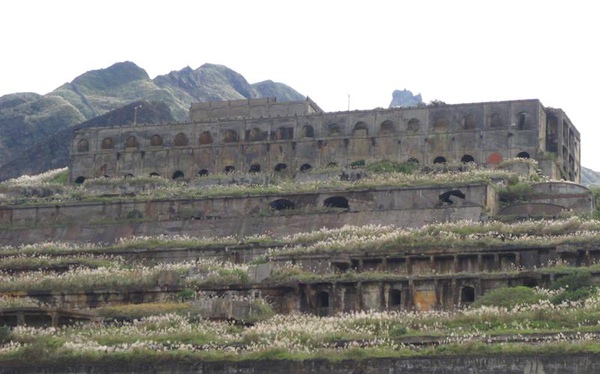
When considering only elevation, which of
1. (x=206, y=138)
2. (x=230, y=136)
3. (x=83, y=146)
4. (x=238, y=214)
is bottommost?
(x=238, y=214)

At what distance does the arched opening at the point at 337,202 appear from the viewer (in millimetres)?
77188

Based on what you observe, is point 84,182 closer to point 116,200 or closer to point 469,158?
point 116,200

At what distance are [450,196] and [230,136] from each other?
24348mm

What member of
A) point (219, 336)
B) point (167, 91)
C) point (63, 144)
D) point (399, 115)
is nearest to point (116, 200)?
point (399, 115)

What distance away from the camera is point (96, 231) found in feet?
255

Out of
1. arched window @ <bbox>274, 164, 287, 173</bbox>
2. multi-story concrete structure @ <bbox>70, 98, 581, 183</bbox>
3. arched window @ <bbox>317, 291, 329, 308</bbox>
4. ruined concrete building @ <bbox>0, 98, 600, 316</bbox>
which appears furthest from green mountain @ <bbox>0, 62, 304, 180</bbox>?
arched window @ <bbox>317, 291, 329, 308</bbox>

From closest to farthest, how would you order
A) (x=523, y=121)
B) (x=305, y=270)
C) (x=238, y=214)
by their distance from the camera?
(x=305, y=270) < (x=238, y=214) < (x=523, y=121)

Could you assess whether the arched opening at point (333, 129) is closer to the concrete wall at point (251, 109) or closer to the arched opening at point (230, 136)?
the concrete wall at point (251, 109)

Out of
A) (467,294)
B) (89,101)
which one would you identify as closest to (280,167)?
(467,294)

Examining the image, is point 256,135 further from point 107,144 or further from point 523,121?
point 523,121

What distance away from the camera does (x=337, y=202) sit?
7775cm

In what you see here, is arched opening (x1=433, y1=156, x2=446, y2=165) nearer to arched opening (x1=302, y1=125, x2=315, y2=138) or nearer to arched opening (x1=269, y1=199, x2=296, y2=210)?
arched opening (x1=302, y1=125, x2=315, y2=138)

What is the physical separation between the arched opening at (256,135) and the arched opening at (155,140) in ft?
21.2

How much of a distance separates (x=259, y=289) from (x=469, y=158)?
3091 centimetres
